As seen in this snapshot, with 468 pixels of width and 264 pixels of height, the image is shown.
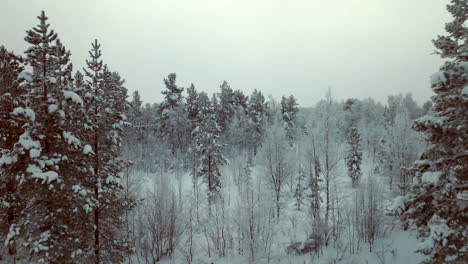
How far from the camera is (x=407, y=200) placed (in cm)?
921

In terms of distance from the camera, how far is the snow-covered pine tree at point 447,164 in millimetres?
8203

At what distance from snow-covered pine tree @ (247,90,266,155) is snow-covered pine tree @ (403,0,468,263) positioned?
43.3m

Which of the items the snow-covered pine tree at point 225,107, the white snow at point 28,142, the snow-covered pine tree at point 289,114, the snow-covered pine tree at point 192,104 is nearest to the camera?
the white snow at point 28,142

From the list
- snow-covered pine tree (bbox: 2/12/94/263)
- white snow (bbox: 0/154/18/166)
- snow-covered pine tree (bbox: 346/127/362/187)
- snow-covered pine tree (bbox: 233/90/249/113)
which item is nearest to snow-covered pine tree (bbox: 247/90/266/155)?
snow-covered pine tree (bbox: 233/90/249/113)

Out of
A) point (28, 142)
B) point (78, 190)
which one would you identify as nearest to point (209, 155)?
point (78, 190)

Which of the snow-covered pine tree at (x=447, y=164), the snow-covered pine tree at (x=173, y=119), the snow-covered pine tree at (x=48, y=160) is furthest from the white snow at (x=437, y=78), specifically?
the snow-covered pine tree at (x=173, y=119)

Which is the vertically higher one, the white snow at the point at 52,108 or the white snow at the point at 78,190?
the white snow at the point at 52,108

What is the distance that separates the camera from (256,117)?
184 feet

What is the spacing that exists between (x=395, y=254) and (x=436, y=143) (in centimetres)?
1658

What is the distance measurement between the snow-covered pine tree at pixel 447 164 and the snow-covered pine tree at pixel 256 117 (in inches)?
1703

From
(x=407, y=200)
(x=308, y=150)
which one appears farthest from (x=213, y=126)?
(x=407, y=200)

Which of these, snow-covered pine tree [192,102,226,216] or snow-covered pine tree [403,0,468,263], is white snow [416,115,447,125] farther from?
snow-covered pine tree [192,102,226,216]

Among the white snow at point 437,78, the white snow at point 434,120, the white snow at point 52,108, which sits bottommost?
the white snow at point 434,120

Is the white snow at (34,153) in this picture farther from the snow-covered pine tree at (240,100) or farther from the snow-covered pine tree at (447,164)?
the snow-covered pine tree at (240,100)
